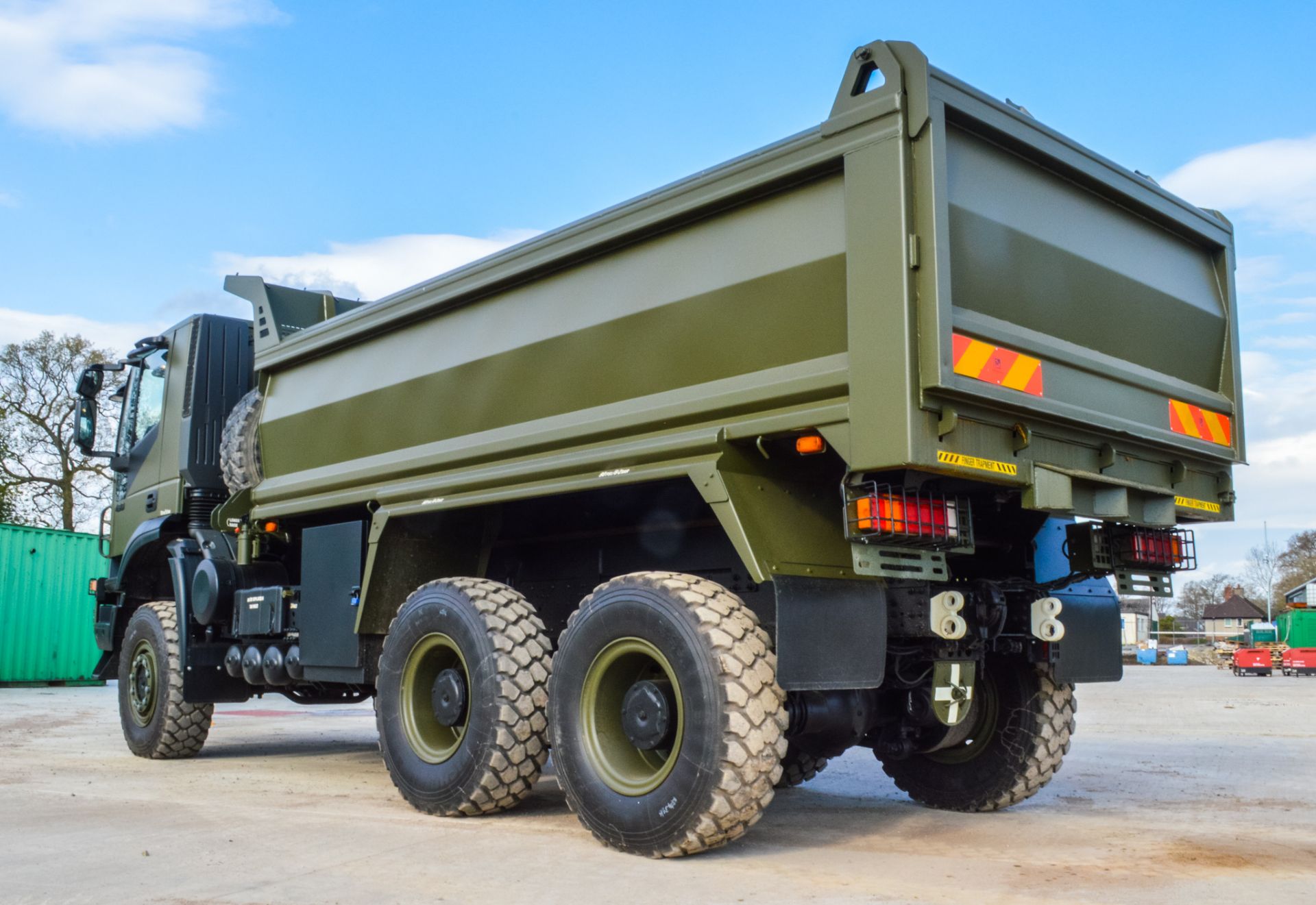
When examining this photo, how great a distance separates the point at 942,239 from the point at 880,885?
246 centimetres

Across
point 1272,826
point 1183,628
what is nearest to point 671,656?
point 1272,826

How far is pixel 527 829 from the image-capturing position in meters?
5.77

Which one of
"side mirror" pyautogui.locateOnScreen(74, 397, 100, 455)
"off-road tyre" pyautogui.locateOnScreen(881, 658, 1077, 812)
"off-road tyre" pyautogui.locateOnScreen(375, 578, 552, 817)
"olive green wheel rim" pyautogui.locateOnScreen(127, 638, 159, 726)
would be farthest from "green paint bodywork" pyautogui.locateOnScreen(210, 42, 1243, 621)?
"side mirror" pyautogui.locateOnScreen(74, 397, 100, 455)

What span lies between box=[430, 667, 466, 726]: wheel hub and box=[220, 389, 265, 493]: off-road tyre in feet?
10.6

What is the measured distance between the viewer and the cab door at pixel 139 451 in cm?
991

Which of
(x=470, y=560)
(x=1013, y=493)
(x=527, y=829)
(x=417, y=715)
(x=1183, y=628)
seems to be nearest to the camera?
(x=1013, y=493)

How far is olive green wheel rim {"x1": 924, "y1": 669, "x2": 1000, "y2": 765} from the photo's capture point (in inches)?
254

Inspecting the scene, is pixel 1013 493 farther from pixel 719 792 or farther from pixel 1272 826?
pixel 1272 826

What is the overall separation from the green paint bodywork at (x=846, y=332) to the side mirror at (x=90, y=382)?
438 centimetres

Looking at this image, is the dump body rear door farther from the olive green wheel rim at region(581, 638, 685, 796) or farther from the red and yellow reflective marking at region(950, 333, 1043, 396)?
the olive green wheel rim at region(581, 638, 685, 796)

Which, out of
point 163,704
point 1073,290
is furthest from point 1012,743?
point 163,704

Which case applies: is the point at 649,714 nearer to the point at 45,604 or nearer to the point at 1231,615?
the point at 45,604

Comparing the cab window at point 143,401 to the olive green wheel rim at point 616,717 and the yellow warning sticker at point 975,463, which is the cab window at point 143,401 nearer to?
the olive green wheel rim at point 616,717

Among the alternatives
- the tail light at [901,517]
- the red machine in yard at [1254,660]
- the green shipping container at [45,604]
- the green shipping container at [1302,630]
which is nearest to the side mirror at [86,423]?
the tail light at [901,517]
